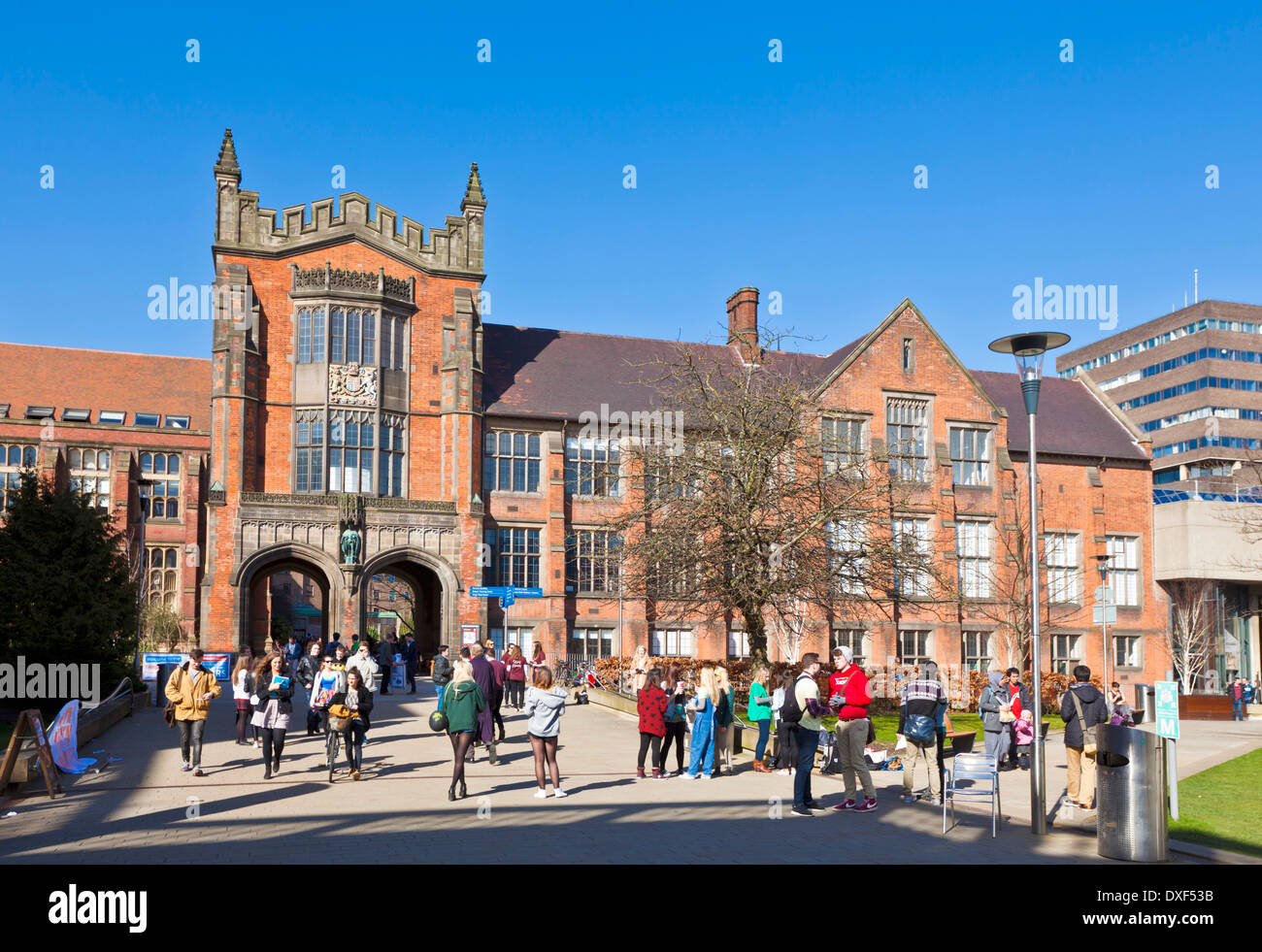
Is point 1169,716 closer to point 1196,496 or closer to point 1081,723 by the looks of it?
point 1081,723

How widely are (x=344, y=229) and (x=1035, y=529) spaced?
3210 cm

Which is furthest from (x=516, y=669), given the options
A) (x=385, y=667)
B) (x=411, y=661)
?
(x=385, y=667)

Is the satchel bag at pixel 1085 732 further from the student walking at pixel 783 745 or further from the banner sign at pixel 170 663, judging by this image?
the banner sign at pixel 170 663

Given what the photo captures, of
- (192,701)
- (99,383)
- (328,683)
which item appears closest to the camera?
(192,701)

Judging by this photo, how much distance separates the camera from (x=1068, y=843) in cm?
1196

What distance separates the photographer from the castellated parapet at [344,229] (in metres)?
38.6

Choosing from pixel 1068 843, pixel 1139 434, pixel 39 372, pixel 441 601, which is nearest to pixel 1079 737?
pixel 1068 843

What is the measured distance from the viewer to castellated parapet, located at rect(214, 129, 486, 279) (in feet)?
127

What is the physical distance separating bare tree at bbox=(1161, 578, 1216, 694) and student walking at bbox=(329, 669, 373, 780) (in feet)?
132

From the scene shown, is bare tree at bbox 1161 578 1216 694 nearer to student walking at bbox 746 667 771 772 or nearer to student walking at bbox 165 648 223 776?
student walking at bbox 746 667 771 772

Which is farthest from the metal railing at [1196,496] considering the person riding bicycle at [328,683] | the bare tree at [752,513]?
the person riding bicycle at [328,683]

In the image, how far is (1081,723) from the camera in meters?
14.1

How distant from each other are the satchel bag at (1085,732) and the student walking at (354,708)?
9.75 m

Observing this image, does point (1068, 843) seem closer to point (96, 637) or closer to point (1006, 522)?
point (96, 637)
